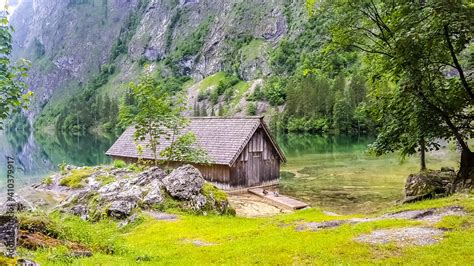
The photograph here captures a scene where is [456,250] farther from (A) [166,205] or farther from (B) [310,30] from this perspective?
(B) [310,30]

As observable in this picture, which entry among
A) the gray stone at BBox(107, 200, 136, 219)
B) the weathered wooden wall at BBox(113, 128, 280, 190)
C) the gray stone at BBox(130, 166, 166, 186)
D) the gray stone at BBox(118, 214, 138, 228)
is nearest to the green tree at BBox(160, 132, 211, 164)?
the weathered wooden wall at BBox(113, 128, 280, 190)

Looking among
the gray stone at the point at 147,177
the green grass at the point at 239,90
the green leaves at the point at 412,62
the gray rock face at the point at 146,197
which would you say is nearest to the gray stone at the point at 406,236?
the green leaves at the point at 412,62

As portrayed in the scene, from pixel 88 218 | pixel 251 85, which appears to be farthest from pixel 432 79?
pixel 251 85

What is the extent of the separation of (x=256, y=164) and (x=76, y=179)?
18.7m

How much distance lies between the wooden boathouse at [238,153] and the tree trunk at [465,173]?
1914 cm

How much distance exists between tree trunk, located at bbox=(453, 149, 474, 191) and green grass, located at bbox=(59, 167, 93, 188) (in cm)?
3399

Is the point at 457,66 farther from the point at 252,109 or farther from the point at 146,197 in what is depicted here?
the point at 252,109

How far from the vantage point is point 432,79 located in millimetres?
21547

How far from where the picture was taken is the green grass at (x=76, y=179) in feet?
145

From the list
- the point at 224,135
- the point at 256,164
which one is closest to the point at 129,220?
the point at 224,135

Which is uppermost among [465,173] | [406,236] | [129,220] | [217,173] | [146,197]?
[465,173]

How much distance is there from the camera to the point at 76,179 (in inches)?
1784

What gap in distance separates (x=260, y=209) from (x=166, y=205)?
376 inches

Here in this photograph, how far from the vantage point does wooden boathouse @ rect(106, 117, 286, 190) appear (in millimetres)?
38312
